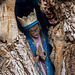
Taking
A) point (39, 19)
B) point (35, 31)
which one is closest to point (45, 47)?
point (35, 31)

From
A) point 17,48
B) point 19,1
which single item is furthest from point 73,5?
point 17,48

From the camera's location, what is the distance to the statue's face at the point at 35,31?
4.27ft

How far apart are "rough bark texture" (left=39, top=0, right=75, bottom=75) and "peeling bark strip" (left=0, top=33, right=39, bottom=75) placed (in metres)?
0.26

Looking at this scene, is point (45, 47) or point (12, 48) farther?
point (45, 47)

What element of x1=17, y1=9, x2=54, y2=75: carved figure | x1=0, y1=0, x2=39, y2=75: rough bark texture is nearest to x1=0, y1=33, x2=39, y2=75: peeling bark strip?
x1=0, y1=0, x2=39, y2=75: rough bark texture

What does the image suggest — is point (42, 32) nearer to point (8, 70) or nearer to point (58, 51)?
point (58, 51)

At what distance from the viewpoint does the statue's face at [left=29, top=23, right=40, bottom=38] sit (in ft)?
4.27

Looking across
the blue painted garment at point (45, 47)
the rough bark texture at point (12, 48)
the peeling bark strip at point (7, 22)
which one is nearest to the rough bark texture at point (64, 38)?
the blue painted garment at point (45, 47)

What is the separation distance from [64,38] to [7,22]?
544 mm

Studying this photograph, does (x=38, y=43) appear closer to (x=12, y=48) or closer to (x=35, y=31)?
(x=35, y=31)

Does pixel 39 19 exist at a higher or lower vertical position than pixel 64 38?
higher

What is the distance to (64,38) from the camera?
48.4 inches

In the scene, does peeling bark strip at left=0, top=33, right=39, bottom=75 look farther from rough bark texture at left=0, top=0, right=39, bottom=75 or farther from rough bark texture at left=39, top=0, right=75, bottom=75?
rough bark texture at left=39, top=0, right=75, bottom=75

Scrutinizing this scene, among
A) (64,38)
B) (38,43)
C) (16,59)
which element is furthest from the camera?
(38,43)
